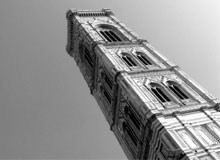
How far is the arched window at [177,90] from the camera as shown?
35734mm

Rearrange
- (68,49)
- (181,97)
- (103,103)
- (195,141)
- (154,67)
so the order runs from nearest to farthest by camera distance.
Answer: (195,141), (181,97), (154,67), (103,103), (68,49)

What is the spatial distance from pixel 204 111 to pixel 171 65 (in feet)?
30.7

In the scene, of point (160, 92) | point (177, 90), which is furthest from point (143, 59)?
point (160, 92)

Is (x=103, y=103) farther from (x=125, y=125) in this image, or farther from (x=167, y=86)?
(x=167, y=86)

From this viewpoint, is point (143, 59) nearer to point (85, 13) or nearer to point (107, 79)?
point (107, 79)

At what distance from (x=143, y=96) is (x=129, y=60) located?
9.14 meters

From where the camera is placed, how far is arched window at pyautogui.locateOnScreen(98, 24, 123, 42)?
158 feet

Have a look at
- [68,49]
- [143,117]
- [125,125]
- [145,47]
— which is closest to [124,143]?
[125,125]

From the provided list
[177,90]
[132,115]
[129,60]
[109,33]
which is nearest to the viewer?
[132,115]

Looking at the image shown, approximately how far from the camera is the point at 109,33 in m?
49.7

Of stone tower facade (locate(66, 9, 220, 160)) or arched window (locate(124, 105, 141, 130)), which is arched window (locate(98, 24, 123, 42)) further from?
arched window (locate(124, 105, 141, 130))

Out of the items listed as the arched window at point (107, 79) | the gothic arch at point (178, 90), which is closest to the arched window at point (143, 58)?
the arched window at point (107, 79)

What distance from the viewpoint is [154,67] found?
4019 cm

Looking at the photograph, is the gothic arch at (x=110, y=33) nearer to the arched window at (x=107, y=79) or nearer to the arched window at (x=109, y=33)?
the arched window at (x=109, y=33)
